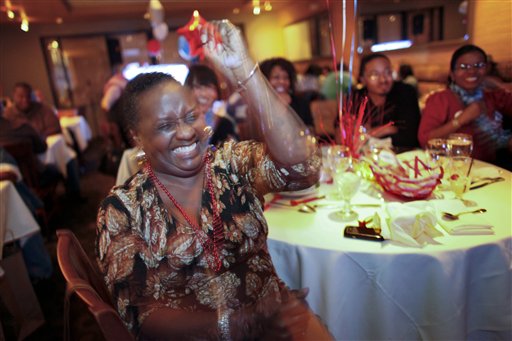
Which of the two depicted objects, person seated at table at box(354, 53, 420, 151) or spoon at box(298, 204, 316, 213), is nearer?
spoon at box(298, 204, 316, 213)

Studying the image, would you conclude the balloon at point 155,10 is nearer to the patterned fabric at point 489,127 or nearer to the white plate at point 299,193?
the patterned fabric at point 489,127

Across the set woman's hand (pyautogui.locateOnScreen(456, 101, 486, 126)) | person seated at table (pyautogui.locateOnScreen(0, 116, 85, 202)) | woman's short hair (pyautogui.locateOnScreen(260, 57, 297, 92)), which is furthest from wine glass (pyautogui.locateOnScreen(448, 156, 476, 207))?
person seated at table (pyautogui.locateOnScreen(0, 116, 85, 202))

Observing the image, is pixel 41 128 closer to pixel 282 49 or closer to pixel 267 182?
pixel 267 182

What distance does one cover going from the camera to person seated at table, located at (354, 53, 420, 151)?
2.57 m

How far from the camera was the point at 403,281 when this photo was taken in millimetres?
1229

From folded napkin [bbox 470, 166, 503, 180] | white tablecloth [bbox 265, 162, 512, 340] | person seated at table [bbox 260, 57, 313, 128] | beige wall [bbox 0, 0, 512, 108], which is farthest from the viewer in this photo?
beige wall [bbox 0, 0, 512, 108]

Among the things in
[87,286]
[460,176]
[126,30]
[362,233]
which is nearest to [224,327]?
[87,286]

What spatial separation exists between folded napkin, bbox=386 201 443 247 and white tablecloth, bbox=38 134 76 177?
13.0 feet

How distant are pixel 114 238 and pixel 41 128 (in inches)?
169

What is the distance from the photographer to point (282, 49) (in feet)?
36.1

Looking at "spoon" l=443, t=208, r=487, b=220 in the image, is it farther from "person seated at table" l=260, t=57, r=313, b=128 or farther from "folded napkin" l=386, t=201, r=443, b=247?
"person seated at table" l=260, t=57, r=313, b=128

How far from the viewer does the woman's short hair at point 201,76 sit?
7.79 ft

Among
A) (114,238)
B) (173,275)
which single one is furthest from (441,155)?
(114,238)

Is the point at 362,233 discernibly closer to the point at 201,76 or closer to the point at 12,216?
the point at 201,76
